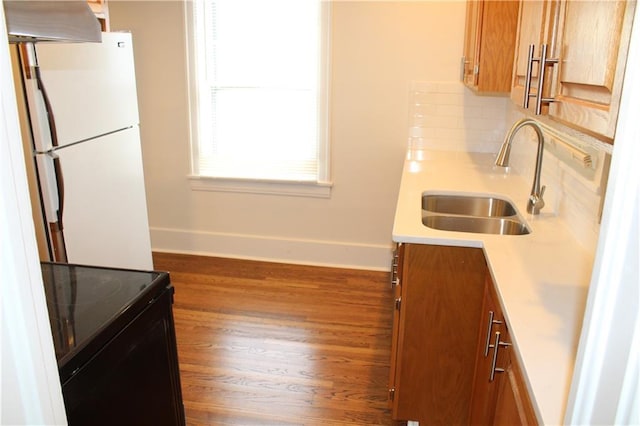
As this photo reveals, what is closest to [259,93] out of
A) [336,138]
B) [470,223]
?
[336,138]

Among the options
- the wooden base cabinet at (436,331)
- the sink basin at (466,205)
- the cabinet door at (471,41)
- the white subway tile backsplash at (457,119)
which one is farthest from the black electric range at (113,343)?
the white subway tile backsplash at (457,119)

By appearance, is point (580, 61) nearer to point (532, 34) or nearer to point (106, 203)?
point (532, 34)

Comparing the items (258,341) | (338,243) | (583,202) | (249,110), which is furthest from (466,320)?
(249,110)

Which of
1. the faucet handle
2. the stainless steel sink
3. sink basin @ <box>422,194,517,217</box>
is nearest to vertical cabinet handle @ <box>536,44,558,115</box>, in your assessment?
the stainless steel sink

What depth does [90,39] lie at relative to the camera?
4.27ft

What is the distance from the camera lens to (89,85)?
272 centimetres

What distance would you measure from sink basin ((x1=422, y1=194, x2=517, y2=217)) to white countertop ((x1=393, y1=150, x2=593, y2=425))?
38 millimetres

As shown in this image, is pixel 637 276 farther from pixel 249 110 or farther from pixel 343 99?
pixel 249 110

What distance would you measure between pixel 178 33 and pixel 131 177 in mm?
1210

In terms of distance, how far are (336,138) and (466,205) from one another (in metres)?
1.40

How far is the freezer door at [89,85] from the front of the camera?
2457mm

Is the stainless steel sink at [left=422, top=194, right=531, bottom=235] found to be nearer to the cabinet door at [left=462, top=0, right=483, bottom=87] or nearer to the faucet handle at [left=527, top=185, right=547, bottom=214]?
the faucet handle at [left=527, top=185, right=547, bottom=214]

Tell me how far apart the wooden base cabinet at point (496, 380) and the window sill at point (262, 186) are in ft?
7.04

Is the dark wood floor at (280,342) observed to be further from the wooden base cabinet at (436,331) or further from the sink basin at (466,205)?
the sink basin at (466,205)
